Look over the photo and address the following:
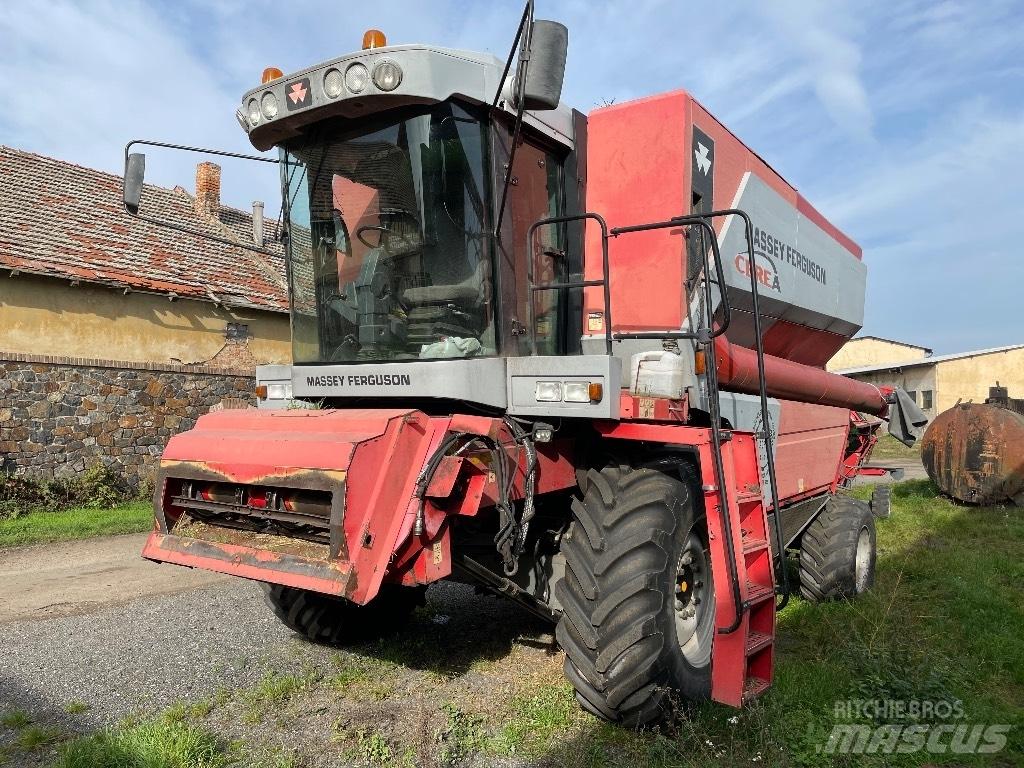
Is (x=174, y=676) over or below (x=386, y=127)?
below

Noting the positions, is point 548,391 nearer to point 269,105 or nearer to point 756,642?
point 756,642

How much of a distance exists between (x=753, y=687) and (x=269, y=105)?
3.88m

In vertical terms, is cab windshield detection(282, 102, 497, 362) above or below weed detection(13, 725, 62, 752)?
above

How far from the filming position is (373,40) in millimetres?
3734

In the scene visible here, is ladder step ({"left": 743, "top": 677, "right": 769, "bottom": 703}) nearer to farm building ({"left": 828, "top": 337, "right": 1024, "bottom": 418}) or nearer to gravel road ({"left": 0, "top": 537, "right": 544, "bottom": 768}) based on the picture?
gravel road ({"left": 0, "top": 537, "right": 544, "bottom": 768})

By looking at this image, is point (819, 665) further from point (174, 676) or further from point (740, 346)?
point (174, 676)

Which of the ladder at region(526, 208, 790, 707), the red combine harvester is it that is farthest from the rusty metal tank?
the ladder at region(526, 208, 790, 707)

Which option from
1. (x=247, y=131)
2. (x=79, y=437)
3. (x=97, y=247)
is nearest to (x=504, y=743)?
(x=247, y=131)

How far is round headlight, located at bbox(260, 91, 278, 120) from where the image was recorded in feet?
13.0

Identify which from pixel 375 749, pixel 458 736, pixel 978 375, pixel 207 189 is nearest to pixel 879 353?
pixel 978 375

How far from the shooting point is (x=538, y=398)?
375cm

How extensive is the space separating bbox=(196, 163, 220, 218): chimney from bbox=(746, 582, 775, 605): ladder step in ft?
51.4

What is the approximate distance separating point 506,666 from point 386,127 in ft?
10.1

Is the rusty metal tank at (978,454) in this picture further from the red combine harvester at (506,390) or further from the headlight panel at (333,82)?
the headlight panel at (333,82)
